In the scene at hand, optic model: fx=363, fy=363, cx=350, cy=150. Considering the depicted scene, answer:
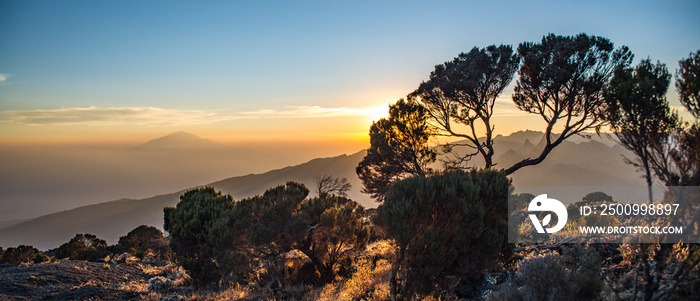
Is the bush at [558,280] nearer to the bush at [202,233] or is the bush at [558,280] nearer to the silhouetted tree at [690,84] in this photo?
the silhouetted tree at [690,84]

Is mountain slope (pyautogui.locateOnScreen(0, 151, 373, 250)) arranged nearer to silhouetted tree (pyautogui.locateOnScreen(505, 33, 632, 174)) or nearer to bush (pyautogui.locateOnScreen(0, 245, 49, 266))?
bush (pyautogui.locateOnScreen(0, 245, 49, 266))

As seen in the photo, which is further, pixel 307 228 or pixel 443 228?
pixel 307 228

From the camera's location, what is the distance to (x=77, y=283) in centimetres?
1570

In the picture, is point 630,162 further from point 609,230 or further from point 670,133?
point 609,230

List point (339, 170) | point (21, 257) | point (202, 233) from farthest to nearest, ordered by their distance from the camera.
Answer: point (339, 170) → point (21, 257) → point (202, 233)

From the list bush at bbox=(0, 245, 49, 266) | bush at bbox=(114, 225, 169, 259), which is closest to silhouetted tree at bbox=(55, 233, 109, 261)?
bush at bbox=(114, 225, 169, 259)

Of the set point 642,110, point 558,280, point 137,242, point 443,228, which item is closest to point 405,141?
point 443,228

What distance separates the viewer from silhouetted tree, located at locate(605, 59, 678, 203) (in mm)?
6633

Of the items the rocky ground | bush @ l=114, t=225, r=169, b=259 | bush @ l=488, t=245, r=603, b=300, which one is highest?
bush @ l=488, t=245, r=603, b=300

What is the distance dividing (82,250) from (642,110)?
33.5 m

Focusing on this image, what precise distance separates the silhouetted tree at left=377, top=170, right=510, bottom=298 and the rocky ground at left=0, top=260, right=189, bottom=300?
36.5 feet

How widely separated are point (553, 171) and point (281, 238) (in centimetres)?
11418

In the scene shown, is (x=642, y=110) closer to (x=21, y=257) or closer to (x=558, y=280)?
(x=558, y=280)

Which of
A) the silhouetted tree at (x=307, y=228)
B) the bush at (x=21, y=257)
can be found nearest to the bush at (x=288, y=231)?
the silhouetted tree at (x=307, y=228)
